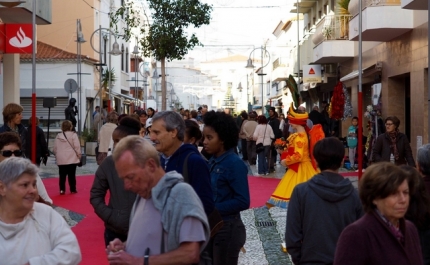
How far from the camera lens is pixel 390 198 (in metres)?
4.32

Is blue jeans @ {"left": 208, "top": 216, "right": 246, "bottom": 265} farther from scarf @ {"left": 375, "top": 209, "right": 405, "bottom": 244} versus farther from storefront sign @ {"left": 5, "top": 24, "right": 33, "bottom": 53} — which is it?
storefront sign @ {"left": 5, "top": 24, "right": 33, "bottom": 53}

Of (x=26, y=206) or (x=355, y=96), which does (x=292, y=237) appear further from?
(x=355, y=96)

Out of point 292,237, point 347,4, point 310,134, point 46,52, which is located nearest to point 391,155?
point 310,134

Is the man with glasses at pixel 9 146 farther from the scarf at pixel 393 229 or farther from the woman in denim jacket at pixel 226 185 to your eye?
the scarf at pixel 393 229

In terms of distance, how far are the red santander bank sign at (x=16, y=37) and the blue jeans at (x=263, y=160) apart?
24.1 feet

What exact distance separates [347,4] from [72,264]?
2699 centimetres

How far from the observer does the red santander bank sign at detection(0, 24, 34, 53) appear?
68.5ft

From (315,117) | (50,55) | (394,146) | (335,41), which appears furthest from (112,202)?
(50,55)

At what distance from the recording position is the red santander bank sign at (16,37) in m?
20.9

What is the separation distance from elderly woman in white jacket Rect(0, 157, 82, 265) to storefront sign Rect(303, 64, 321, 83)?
33.1 meters

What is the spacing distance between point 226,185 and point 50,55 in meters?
41.8

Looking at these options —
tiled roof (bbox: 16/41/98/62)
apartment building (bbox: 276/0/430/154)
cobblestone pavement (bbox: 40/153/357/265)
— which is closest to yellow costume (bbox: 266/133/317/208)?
cobblestone pavement (bbox: 40/153/357/265)

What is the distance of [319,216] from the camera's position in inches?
239

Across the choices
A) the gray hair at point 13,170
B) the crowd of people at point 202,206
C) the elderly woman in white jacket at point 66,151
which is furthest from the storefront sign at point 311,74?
the gray hair at point 13,170
